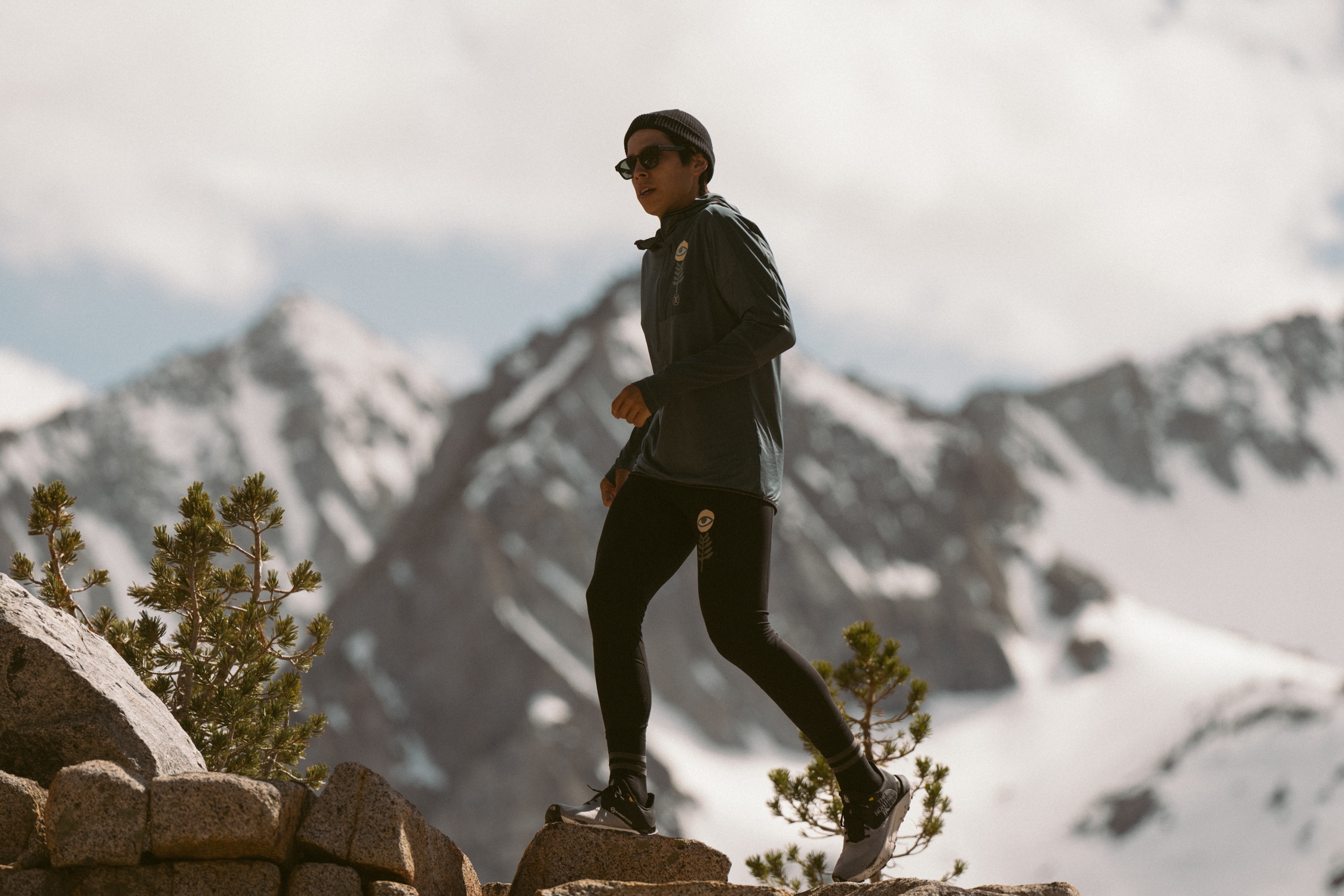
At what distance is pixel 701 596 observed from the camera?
23.3ft

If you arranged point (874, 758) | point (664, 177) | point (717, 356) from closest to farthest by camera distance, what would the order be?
1. point (717, 356)
2. point (664, 177)
3. point (874, 758)

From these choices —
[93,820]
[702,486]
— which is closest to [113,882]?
[93,820]

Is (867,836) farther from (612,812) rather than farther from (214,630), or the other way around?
(214,630)

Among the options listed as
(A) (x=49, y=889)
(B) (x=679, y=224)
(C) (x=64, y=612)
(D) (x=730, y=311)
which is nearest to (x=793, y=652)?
(D) (x=730, y=311)

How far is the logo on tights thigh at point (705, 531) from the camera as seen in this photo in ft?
22.7

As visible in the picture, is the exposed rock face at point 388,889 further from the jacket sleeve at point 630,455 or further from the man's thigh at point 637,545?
Answer: the jacket sleeve at point 630,455

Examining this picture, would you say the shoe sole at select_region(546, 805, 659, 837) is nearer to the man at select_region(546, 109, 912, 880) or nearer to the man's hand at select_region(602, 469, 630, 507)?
the man at select_region(546, 109, 912, 880)

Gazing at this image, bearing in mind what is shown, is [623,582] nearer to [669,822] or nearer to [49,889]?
[49,889]

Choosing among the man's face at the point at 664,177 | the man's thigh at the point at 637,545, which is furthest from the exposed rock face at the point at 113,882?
the man's face at the point at 664,177

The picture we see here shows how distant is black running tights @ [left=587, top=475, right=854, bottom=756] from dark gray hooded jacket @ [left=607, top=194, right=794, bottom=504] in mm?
152

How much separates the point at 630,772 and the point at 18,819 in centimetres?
311

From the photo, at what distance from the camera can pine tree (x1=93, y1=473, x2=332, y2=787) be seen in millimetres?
10023

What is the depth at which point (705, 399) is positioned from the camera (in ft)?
23.1

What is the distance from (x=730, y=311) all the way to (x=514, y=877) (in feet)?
11.2
